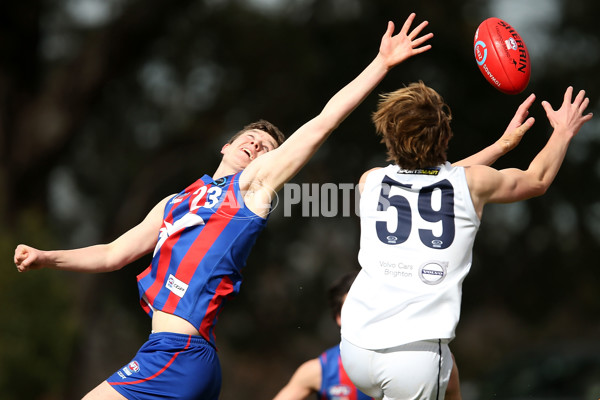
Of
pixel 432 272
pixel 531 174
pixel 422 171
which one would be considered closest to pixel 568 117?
pixel 531 174

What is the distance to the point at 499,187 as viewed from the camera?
4031mm

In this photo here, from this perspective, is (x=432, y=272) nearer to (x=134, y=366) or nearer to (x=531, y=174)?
(x=531, y=174)

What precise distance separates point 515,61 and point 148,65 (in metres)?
15.6

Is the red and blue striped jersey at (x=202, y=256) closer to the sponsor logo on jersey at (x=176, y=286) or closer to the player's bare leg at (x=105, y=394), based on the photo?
the sponsor logo on jersey at (x=176, y=286)

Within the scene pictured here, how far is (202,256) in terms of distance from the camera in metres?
4.28

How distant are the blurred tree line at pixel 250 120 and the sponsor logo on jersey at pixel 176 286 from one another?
328 inches

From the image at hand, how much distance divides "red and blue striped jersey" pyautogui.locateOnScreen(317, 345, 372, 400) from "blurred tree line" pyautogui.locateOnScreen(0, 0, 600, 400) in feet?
23.7

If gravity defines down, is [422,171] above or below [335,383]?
above

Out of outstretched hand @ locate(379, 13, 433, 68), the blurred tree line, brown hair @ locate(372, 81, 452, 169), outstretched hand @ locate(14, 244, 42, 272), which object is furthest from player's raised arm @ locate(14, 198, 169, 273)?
the blurred tree line

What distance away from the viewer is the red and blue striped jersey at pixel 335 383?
5.72 m

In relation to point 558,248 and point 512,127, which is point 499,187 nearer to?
point 512,127

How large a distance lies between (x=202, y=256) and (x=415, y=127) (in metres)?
1.23

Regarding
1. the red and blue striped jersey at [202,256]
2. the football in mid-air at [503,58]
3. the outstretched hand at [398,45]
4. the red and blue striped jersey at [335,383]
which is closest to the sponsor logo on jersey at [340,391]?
the red and blue striped jersey at [335,383]

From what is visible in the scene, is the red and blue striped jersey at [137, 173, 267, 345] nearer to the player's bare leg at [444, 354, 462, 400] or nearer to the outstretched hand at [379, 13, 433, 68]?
the outstretched hand at [379, 13, 433, 68]
